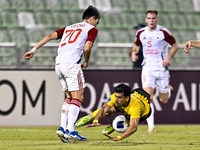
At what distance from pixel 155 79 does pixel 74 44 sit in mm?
2621

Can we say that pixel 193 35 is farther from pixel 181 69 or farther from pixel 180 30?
pixel 181 69

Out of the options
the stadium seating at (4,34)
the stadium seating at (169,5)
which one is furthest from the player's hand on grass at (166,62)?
the stadium seating at (169,5)

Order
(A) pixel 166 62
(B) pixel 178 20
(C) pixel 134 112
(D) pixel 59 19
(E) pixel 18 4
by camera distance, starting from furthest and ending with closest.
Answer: (B) pixel 178 20, (E) pixel 18 4, (D) pixel 59 19, (A) pixel 166 62, (C) pixel 134 112

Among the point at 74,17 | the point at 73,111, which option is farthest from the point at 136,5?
the point at 73,111

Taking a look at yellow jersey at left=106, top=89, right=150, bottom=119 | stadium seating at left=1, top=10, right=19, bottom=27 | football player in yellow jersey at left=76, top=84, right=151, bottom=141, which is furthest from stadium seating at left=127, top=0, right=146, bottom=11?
football player in yellow jersey at left=76, top=84, right=151, bottom=141

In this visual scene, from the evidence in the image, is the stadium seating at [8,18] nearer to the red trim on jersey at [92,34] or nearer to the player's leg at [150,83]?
the player's leg at [150,83]

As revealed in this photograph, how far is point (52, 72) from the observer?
417 inches

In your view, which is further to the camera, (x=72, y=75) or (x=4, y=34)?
(x=4, y=34)

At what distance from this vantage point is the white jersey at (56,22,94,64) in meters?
6.63

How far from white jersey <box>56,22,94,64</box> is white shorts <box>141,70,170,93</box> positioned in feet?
7.41

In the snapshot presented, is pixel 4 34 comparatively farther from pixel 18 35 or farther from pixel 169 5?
pixel 169 5

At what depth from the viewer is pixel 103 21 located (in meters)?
16.0

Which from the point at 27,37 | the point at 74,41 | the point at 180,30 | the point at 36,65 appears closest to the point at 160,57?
the point at 74,41

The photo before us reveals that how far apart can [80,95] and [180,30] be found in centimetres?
970
